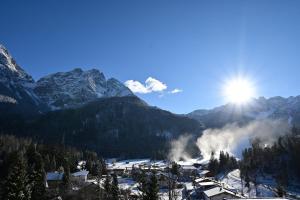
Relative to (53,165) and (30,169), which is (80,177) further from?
(30,169)

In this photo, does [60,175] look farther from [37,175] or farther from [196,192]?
[196,192]

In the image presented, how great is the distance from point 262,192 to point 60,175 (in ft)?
221

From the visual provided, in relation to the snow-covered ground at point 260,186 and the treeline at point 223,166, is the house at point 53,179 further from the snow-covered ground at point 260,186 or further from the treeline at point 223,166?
the treeline at point 223,166

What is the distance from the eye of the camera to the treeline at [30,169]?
201 ft

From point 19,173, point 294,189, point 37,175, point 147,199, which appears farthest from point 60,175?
point 294,189

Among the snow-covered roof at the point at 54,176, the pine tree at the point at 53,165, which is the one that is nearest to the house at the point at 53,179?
the snow-covered roof at the point at 54,176

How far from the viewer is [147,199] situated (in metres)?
59.0

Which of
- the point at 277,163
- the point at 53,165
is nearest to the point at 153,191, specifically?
the point at 53,165

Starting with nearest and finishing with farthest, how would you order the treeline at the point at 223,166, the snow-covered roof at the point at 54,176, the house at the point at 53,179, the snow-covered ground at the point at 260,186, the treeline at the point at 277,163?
the house at the point at 53,179
the snow-covered ground at the point at 260,186
the snow-covered roof at the point at 54,176
the treeline at the point at 277,163
the treeline at the point at 223,166

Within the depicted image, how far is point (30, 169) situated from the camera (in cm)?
9600

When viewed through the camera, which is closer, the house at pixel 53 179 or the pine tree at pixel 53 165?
the house at pixel 53 179

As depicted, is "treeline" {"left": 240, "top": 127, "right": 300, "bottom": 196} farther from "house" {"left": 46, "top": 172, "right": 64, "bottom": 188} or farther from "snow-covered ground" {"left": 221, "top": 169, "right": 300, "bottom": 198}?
"house" {"left": 46, "top": 172, "right": 64, "bottom": 188}

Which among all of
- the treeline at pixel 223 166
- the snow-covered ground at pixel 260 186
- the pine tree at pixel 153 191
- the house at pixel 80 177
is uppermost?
the treeline at pixel 223 166

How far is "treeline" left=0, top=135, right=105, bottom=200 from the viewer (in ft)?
201
